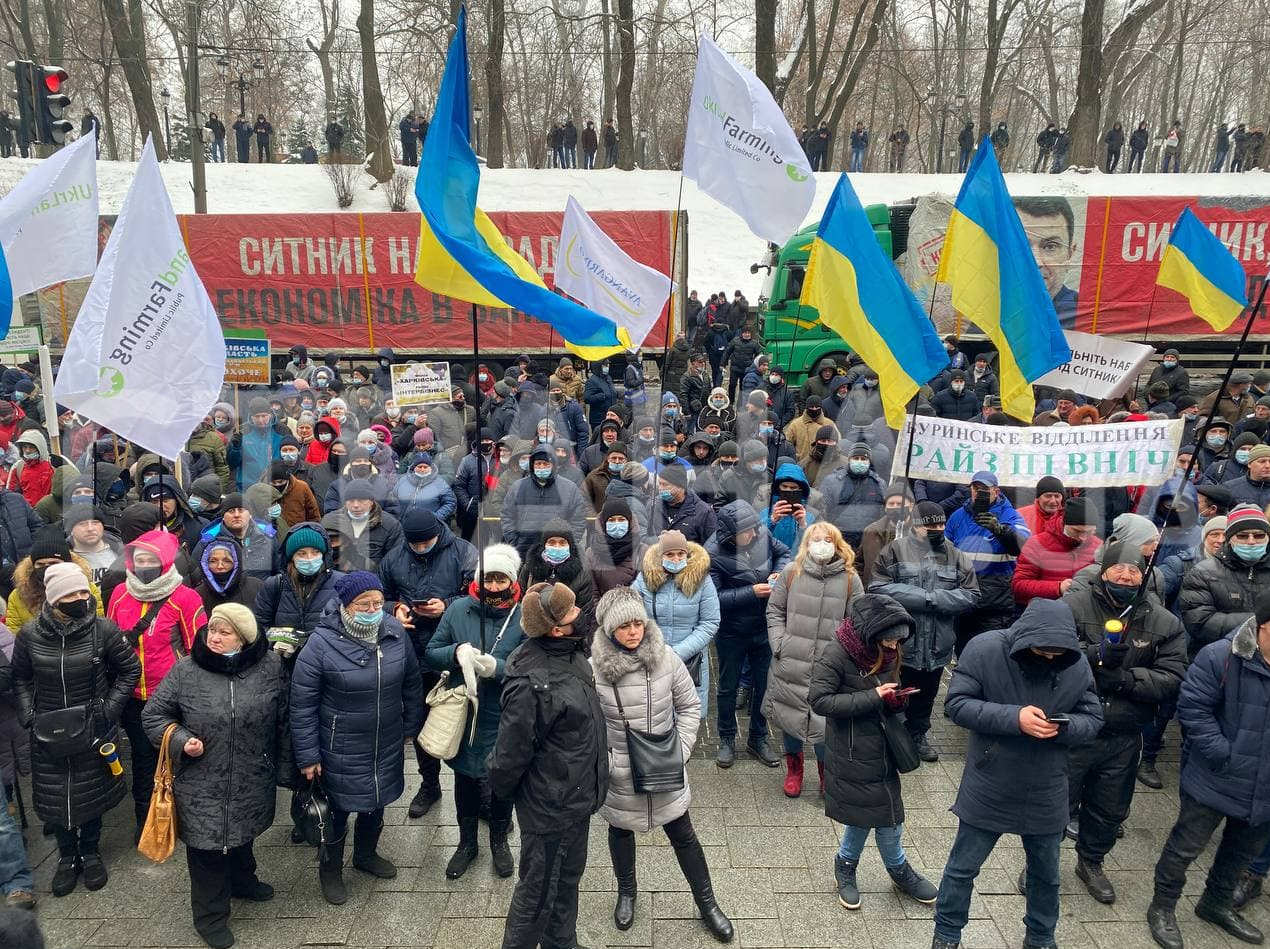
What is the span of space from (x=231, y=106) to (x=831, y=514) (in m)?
51.5

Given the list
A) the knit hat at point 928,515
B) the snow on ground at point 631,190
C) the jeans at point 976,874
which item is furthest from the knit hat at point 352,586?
the snow on ground at point 631,190

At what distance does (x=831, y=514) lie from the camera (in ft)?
22.2

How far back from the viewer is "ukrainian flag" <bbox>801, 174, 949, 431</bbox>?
5570mm

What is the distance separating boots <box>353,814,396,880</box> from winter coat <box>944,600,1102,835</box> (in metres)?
2.78

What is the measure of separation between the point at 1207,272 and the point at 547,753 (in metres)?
8.04

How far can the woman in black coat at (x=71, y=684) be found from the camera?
423 cm

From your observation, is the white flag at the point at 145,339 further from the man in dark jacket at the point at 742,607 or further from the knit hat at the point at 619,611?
the man in dark jacket at the point at 742,607

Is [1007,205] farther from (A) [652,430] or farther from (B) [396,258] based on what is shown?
(B) [396,258]

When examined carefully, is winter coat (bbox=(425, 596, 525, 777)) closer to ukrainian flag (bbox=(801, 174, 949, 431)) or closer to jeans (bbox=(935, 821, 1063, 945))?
jeans (bbox=(935, 821, 1063, 945))

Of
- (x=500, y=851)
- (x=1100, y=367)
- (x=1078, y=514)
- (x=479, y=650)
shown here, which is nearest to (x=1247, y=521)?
(x=1078, y=514)

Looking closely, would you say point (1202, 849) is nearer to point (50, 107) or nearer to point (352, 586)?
point (352, 586)

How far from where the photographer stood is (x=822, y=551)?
492 cm

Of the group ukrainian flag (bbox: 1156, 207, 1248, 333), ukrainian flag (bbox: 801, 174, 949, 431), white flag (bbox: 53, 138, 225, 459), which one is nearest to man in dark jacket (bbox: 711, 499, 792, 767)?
ukrainian flag (bbox: 801, 174, 949, 431)

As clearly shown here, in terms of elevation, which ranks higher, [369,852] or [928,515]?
[928,515]
